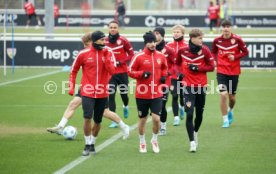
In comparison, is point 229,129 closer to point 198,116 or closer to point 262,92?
point 198,116

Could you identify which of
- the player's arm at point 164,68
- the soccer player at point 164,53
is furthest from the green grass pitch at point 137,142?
the player's arm at point 164,68

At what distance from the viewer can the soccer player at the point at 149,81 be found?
14.2 m

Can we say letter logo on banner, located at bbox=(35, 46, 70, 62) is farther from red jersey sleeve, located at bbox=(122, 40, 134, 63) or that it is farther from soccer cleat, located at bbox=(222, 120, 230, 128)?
soccer cleat, located at bbox=(222, 120, 230, 128)

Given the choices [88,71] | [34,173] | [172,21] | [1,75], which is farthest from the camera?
[172,21]

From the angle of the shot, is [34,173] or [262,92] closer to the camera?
[34,173]

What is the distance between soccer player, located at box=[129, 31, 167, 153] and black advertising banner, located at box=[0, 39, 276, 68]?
53.1 feet

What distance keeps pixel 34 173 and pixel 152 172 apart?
1.85 metres

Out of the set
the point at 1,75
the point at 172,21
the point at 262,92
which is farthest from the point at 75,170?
the point at 172,21

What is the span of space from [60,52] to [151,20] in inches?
1014

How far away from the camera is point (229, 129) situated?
17.3 meters

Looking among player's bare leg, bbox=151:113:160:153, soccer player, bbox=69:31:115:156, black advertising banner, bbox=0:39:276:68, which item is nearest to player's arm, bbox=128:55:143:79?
soccer player, bbox=69:31:115:156

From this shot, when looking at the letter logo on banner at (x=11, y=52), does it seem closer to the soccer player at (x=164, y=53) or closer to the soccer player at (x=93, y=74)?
the soccer player at (x=164, y=53)

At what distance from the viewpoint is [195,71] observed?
1457 cm

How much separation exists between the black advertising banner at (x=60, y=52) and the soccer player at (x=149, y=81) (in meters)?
16.2
